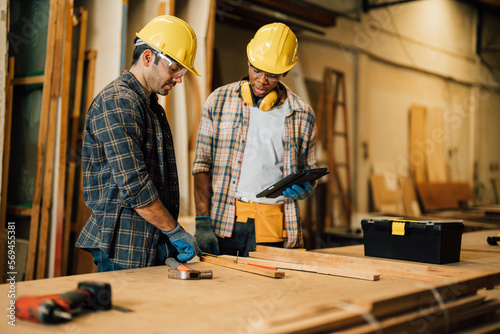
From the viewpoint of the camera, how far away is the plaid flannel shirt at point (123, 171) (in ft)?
6.08

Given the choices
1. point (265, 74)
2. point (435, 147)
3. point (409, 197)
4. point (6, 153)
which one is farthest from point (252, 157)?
point (435, 147)

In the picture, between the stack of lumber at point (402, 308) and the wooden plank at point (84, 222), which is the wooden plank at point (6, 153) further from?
the stack of lumber at point (402, 308)

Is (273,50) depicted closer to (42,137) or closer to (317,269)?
(317,269)

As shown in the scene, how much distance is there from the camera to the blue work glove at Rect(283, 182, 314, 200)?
2.49 m

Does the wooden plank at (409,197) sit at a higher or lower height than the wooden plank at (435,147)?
lower

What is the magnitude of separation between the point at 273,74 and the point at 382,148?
19.1ft

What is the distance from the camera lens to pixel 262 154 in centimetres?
260

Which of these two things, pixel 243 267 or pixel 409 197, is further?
pixel 409 197

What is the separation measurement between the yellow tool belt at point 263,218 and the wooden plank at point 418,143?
639 cm

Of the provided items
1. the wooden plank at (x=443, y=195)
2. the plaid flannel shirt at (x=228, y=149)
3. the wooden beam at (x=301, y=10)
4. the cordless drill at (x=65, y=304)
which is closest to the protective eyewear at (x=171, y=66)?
the plaid flannel shirt at (x=228, y=149)

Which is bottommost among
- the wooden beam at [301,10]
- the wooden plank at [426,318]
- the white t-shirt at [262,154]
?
the wooden plank at [426,318]

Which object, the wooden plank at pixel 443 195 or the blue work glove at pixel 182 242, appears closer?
the blue work glove at pixel 182 242

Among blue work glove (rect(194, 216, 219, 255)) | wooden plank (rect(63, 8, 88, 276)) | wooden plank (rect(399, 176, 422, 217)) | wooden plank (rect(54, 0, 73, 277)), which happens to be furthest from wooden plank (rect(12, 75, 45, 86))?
wooden plank (rect(399, 176, 422, 217))

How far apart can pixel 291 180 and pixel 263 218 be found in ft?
0.99
